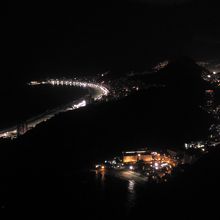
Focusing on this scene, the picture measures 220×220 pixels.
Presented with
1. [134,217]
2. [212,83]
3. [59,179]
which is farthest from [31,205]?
[212,83]

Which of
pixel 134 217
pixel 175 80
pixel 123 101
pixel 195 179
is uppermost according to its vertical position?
pixel 175 80

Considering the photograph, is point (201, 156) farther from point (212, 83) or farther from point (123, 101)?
point (212, 83)

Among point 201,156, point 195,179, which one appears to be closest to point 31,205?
point 195,179

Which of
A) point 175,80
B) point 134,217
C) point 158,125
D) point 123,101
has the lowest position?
point 134,217

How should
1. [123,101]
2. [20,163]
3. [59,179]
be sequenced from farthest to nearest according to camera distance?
[123,101] → [20,163] → [59,179]

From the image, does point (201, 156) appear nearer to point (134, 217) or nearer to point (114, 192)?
point (114, 192)

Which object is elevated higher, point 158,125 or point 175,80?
point 175,80

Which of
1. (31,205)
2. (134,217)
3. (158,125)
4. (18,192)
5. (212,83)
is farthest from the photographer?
(212,83)

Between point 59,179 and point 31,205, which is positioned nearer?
point 31,205

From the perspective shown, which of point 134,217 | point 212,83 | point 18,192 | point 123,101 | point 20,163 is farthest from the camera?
point 212,83
